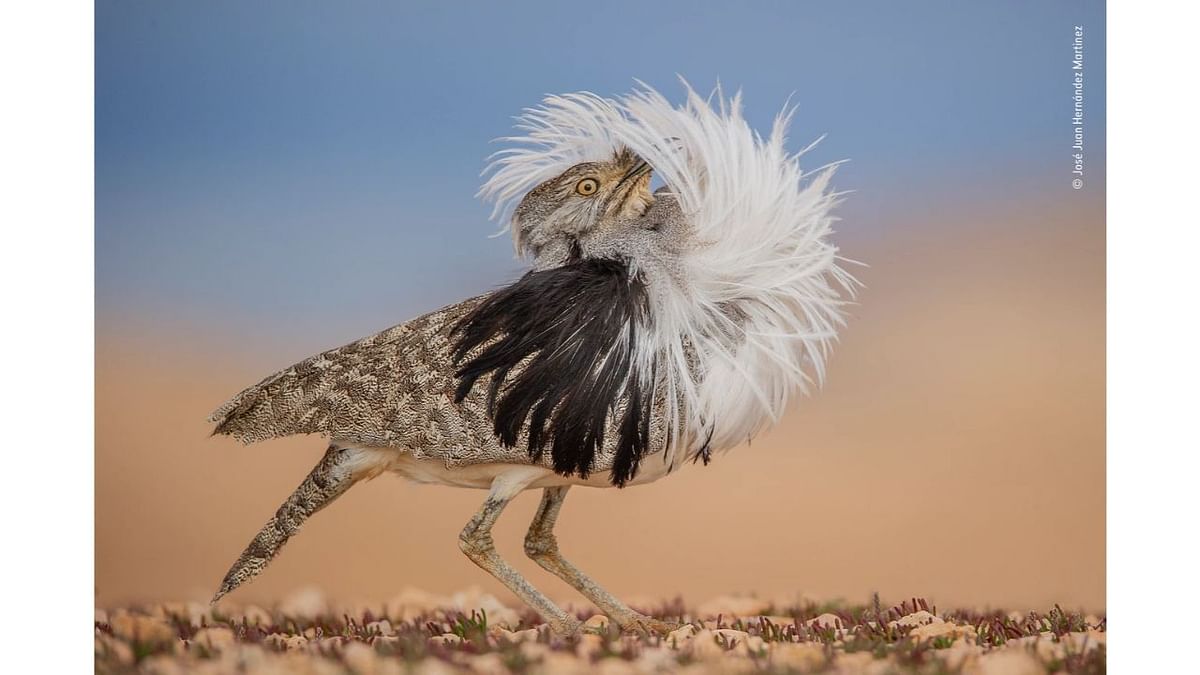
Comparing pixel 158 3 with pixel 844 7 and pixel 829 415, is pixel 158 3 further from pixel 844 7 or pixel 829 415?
pixel 829 415

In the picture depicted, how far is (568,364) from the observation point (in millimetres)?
3652

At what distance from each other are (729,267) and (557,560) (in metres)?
1.06

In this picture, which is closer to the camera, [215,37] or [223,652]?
[223,652]

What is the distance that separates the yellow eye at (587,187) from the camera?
3807 millimetres

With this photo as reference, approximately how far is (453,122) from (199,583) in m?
1.70

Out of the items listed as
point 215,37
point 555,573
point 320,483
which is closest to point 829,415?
point 555,573

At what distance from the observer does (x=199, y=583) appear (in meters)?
4.09

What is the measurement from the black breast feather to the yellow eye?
0.71 feet

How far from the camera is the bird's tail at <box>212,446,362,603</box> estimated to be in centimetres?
381

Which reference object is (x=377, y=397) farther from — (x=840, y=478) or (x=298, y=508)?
(x=840, y=478)

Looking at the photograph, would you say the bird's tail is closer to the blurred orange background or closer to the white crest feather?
the blurred orange background

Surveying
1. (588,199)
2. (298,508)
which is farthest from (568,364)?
(298,508)

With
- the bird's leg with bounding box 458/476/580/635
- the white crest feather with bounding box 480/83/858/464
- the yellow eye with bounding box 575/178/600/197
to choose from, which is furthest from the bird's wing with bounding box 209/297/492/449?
the white crest feather with bounding box 480/83/858/464
